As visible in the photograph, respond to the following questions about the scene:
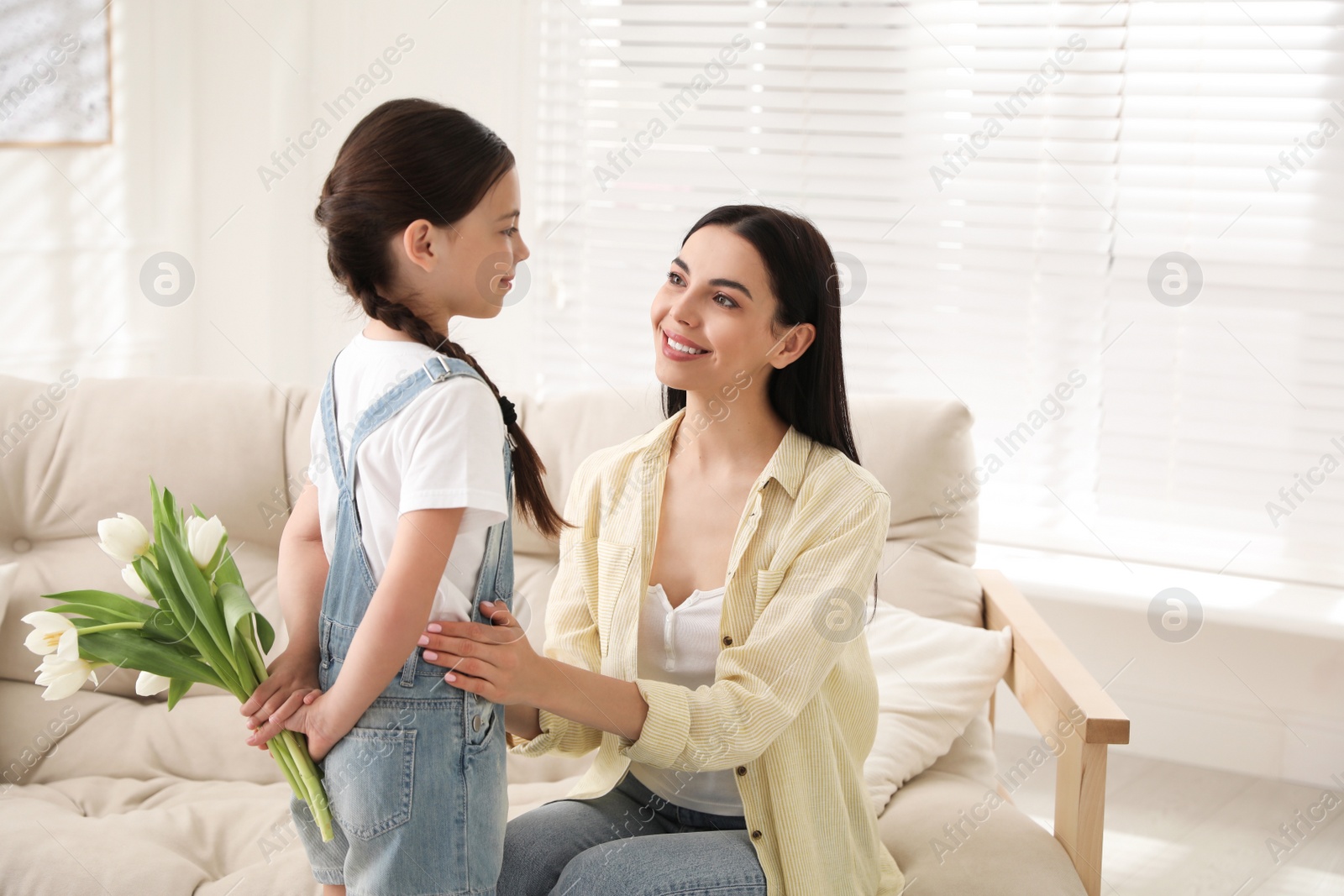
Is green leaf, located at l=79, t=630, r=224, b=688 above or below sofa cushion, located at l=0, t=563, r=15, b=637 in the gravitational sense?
above

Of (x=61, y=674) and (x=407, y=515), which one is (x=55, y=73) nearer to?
(x=61, y=674)

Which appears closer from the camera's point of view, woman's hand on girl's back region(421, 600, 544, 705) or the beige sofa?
woman's hand on girl's back region(421, 600, 544, 705)

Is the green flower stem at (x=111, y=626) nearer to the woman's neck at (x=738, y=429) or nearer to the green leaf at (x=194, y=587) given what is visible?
the green leaf at (x=194, y=587)

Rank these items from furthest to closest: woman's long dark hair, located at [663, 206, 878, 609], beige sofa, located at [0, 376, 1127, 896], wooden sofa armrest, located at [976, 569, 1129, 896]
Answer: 1. beige sofa, located at [0, 376, 1127, 896]
2. wooden sofa armrest, located at [976, 569, 1129, 896]
3. woman's long dark hair, located at [663, 206, 878, 609]

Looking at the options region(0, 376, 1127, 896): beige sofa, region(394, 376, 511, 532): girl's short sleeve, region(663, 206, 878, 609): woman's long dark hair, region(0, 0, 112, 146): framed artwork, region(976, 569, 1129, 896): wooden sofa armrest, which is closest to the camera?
region(394, 376, 511, 532): girl's short sleeve

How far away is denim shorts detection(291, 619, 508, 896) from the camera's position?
104 cm

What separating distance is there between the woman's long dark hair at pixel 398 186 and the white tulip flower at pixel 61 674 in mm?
440

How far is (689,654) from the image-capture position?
1.39 metres

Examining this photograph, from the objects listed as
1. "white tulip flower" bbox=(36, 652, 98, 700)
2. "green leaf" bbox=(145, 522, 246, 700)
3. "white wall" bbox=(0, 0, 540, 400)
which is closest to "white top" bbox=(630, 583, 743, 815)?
"green leaf" bbox=(145, 522, 246, 700)

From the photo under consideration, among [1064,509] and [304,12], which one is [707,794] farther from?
[304,12]

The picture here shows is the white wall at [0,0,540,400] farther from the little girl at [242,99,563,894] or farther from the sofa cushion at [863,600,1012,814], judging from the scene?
the little girl at [242,99,563,894]

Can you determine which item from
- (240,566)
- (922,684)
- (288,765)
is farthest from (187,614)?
(922,684)

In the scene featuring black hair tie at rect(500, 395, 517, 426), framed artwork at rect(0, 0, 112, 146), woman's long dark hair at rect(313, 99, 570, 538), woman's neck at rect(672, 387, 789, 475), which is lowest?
woman's neck at rect(672, 387, 789, 475)

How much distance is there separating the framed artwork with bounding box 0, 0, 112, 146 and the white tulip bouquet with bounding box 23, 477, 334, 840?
7.24 ft
